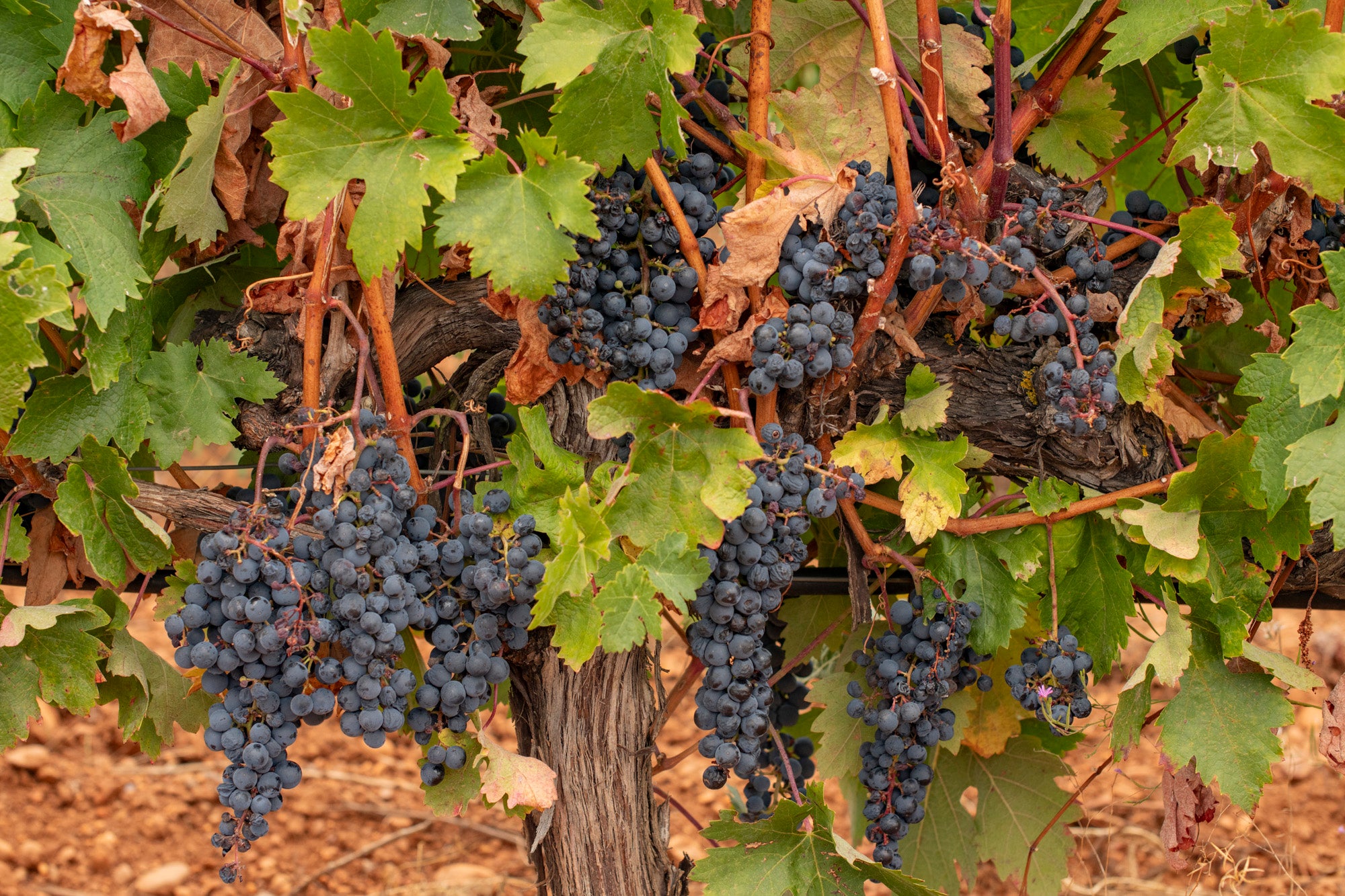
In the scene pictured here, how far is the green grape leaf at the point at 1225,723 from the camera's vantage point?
4.64ft

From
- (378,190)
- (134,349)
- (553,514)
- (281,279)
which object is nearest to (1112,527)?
(553,514)

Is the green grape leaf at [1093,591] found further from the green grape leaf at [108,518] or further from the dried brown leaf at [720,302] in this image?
the green grape leaf at [108,518]

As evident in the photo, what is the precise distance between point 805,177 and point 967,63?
34 cm

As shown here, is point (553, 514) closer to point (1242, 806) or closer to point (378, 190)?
point (378, 190)

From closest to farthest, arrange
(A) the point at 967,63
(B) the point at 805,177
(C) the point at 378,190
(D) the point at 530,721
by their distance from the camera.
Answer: (C) the point at 378,190 → (B) the point at 805,177 → (A) the point at 967,63 → (D) the point at 530,721

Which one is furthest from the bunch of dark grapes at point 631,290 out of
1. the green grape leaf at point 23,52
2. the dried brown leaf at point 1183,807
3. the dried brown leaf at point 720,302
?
the dried brown leaf at point 1183,807

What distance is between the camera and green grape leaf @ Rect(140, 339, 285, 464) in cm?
145

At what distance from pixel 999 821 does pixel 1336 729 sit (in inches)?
24.3

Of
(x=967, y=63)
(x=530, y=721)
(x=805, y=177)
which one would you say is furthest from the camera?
(x=530, y=721)

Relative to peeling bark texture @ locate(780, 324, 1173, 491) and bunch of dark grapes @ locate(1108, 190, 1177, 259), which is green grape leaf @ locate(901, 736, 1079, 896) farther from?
bunch of dark grapes @ locate(1108, 190, 1177, 259)

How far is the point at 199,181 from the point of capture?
135 centimetres

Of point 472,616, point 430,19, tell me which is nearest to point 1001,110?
point 430,19

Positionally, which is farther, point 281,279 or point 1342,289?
point 281,279

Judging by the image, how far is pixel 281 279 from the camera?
1382 mm
